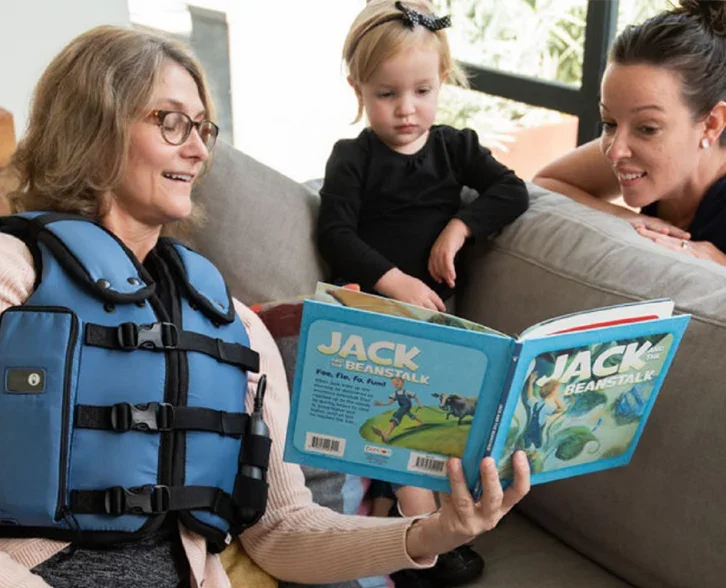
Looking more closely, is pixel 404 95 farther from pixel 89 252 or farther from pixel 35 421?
pixel 35 421

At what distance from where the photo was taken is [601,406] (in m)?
1.25

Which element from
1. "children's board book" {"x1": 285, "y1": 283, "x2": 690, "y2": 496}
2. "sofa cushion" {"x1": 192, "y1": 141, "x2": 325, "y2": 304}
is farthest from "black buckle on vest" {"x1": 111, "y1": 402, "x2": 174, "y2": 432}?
"sofa cushion" {"x1": 192, "y1": 141, "x2": 325, "y2": 304}

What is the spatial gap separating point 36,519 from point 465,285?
1.00 metres

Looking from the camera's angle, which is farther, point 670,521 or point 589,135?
point 589,135

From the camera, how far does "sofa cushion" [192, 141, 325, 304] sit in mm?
1935

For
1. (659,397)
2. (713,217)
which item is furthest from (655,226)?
(659,397)

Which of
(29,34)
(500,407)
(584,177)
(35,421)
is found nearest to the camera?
Result: (500,407)

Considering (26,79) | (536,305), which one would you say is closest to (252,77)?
(26,79)

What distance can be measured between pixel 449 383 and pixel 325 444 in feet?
0.60

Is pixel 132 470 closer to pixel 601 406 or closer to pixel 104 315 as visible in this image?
pixel 104 315

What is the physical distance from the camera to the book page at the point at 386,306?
116 centimetres

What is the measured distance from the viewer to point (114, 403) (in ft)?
4.43

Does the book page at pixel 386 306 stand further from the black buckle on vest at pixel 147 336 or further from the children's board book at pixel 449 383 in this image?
the black buckle on vest at pixel 147 336

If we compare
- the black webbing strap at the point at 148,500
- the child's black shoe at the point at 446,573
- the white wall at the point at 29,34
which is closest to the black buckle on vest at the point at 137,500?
the black webbing strap at the point at 148,500
